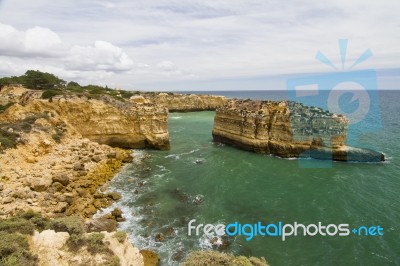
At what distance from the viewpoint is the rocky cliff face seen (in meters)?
38.4

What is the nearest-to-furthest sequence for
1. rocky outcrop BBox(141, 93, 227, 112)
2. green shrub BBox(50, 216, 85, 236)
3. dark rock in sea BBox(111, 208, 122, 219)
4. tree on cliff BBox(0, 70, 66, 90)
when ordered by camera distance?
green shrub BBox(50, 216, 85, 236)
dark rock in sea BBox(111, 208, 122, 219)
tree on cliff BBox(0, 70, 66, 90)
rocky outcrop BBox(141, 93, 227, 112)

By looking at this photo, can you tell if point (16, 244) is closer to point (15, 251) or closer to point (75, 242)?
point (15, 251)

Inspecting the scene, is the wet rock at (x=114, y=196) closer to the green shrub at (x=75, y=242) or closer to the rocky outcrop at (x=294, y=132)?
the green shrub at (x=75, y=242)

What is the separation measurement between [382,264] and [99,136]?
34.0 metres

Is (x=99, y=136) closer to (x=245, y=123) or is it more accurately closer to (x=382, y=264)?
(x=245, y=123)

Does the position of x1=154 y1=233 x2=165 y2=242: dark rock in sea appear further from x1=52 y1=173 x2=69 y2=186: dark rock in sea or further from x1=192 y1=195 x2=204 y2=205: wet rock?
x1=52 y1=173 x2=69 y2=186: dark rock in sea

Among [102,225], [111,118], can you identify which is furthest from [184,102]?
[102,225]

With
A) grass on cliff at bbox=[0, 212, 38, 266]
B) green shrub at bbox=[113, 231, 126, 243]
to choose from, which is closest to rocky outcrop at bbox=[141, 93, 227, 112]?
green shrub at bbox=[113, 231, 126, 243]

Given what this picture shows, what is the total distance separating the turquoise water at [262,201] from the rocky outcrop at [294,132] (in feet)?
5.19

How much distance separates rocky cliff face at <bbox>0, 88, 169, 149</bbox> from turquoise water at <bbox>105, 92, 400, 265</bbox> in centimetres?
255

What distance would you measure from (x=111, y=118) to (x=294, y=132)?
24591 mm

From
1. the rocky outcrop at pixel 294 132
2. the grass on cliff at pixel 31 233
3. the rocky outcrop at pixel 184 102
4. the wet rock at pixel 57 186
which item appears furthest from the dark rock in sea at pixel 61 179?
the rocky outcrop at pixel 184 102

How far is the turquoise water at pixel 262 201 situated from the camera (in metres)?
18.0

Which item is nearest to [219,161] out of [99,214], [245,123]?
[245,123]
